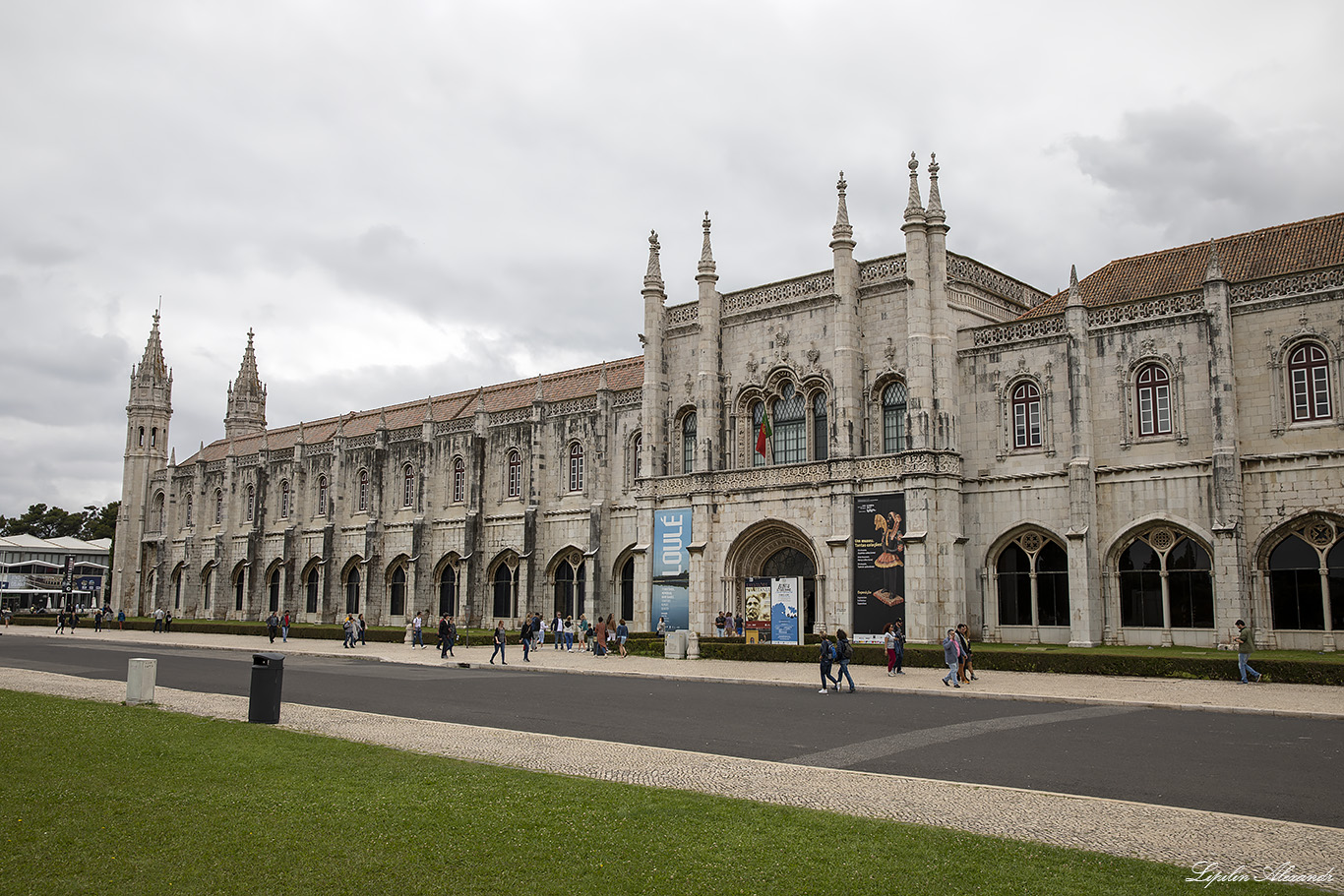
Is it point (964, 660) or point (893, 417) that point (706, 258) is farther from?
point (964, 660)

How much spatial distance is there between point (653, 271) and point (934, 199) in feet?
42.0

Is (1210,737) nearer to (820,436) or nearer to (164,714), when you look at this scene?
(164,714)

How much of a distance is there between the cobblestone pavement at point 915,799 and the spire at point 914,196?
26.9 m

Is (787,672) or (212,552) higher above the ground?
(212,552)

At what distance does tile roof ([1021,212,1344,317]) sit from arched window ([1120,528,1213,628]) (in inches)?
314

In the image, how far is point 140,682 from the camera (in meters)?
19.5

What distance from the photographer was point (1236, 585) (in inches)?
1162

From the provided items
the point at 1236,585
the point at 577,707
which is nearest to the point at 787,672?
the point at 577,707

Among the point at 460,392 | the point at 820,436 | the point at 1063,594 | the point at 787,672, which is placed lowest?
the point at 787,672

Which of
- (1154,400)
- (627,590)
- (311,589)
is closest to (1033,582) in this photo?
(1154,400)

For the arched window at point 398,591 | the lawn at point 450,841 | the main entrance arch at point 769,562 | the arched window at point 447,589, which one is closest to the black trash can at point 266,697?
the lawn at point 450,841

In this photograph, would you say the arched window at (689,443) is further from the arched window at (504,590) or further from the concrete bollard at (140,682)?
the concrete bollard at (140,682)

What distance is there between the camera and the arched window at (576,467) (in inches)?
Result: 2025

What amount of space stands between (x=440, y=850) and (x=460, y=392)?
2385 inches
